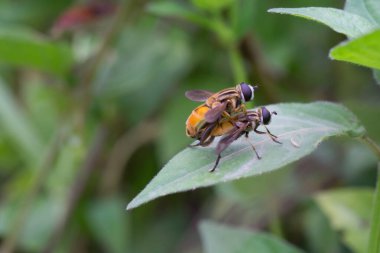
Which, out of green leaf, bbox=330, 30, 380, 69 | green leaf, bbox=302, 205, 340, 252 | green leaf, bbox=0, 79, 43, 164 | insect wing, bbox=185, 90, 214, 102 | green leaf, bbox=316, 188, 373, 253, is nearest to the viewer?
green leaf, bbox=330, 30, 380, 69

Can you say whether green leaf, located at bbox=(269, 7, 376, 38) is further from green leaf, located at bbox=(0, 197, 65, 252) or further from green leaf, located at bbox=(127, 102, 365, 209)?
green leaf, located at bbox=(0, 197, 65, 252)

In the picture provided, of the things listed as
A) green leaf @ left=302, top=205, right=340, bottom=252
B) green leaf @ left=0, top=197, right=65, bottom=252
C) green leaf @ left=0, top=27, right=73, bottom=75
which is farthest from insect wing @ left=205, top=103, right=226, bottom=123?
green leaf @ left=0, top=197, right=65, bottom=252

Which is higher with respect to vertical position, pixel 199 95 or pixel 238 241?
pixel 199 95

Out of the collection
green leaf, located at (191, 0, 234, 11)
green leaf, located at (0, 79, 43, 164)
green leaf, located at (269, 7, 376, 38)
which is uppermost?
green leaf, located at (269, 7, 376, 38)

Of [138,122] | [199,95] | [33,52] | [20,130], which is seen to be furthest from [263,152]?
[20,130]

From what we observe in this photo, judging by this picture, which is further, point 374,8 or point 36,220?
point 36,220

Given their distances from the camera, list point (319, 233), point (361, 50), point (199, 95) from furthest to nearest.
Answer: point (319, 233)
point (199, 95)
point (361, 50)

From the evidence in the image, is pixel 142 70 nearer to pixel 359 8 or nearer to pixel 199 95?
pixel 199 95

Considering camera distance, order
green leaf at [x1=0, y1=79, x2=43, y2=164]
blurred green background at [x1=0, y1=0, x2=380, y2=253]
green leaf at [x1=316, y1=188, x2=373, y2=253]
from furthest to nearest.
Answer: green leaf at [x1=0, y1=79, x2=43, y2=164]
blurred green background at [x1=0, y1=0, x2=380, y2=253]
green leaf at [x1=316, y1=188, x2=373, y2=253]
